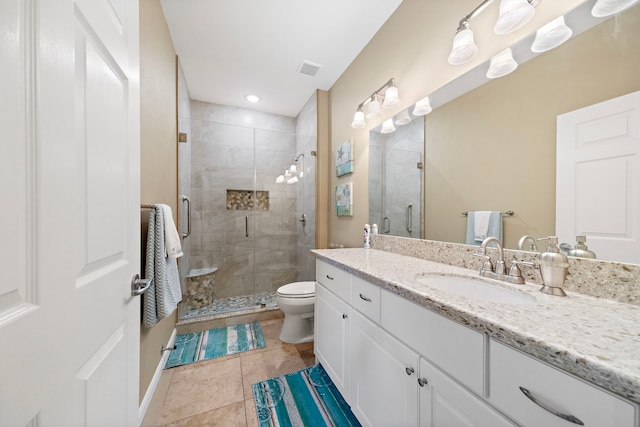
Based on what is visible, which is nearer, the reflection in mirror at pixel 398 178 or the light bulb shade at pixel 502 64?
the light bulb shade at pixel 502 64

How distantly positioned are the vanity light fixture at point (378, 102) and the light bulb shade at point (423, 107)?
20cm

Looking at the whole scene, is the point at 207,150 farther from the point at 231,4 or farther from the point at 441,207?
the point at 441,207

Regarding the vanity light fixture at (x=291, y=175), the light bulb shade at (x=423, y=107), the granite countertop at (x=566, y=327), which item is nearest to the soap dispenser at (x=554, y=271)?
the granite countertop at (x=566, y=327)

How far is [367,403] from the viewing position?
1061 millimetres

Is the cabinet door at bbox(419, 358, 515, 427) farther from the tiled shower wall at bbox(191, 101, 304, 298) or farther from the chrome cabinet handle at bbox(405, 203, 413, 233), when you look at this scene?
the tiled shower wall at bbox(191, 101, 304, 298)

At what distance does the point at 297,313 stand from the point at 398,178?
142 cm

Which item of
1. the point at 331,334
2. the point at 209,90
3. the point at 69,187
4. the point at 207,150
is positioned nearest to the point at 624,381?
the point at 69,187

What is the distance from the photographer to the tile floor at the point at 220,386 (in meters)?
1.27

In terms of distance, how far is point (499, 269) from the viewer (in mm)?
977

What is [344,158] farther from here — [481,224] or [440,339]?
[440,339]

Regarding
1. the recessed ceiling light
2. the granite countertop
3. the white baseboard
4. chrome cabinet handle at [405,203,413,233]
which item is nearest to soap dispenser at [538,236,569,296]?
the granite countertop

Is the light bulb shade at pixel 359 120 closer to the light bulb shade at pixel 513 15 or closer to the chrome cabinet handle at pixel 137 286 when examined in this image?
the light bulb shade at pixel 513 15

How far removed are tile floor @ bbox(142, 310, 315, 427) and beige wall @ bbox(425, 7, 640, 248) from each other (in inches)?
57.5

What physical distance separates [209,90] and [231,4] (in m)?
1.30
